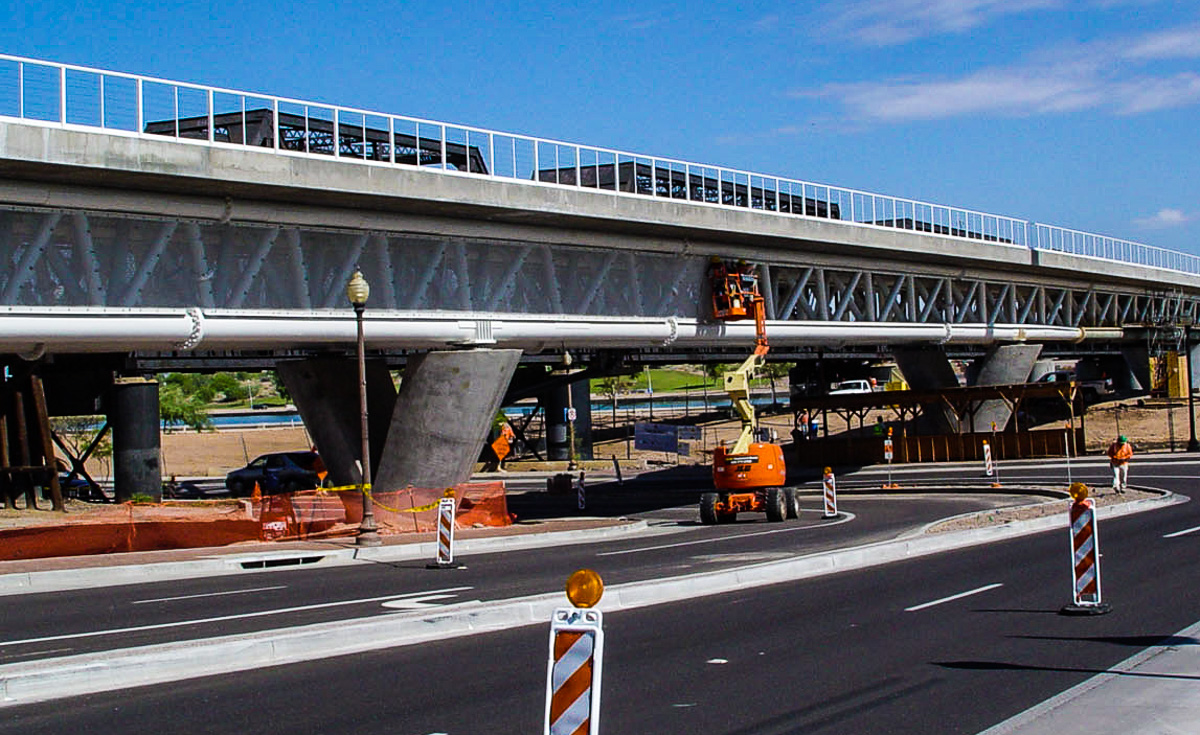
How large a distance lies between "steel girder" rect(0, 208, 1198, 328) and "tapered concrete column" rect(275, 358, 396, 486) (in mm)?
3885

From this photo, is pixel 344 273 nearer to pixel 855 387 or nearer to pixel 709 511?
pixel 709 511

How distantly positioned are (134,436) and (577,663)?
3897 centimetres

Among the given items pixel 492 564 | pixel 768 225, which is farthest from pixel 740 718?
pixel 768 225

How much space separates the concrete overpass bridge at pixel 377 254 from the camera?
22109 millimetres

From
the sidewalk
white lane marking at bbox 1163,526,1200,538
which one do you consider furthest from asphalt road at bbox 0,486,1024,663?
the sidewalk

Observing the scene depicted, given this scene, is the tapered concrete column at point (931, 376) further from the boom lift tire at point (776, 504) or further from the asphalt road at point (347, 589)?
the asphalt road at point (347, 589)

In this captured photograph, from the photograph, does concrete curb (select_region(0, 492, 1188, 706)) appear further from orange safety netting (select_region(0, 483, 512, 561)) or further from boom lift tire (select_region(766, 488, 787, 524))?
boom lift tire (select_region(766, 488, 787, 524))

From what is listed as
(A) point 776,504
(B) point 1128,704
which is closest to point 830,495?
(A) point 776,504

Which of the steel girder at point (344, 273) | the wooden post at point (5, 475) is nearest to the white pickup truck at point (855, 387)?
the steel girder at point (344, 273)

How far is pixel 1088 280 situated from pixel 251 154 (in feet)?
141

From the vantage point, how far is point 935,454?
54969 millimetres

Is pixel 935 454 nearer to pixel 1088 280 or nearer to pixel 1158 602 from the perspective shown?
pixel 1088 280

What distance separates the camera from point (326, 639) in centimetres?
1280

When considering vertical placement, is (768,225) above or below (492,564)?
above
